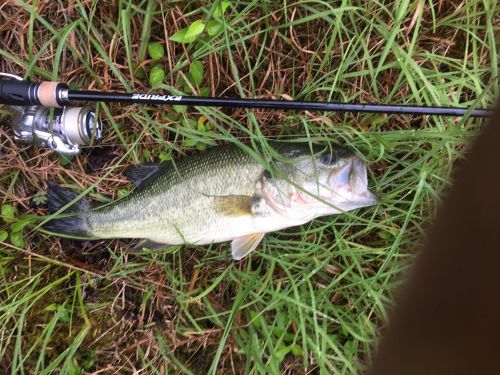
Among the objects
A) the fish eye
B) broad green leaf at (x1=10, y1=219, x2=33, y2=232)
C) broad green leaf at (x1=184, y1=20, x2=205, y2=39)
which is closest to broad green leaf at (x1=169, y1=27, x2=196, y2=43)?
broad green leaf at (x1=184, y1=20, x2=205, y2=39)

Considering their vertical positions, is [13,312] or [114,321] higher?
[13,312]

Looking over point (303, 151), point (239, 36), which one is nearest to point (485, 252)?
point (303, 151)

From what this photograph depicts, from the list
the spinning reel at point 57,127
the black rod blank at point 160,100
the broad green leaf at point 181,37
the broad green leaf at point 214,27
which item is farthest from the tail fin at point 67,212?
the broad green leaf at point 214,27

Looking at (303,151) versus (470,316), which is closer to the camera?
(470,316)

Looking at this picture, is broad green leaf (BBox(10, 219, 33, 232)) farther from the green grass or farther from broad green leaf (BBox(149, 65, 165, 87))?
broad green leaf (BBox(149, 65, 165, 87))

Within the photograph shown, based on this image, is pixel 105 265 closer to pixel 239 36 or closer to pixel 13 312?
pixel 13 312

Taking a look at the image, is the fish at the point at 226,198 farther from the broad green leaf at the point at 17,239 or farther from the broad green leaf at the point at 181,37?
the broad green leaf at the point at 181,37
